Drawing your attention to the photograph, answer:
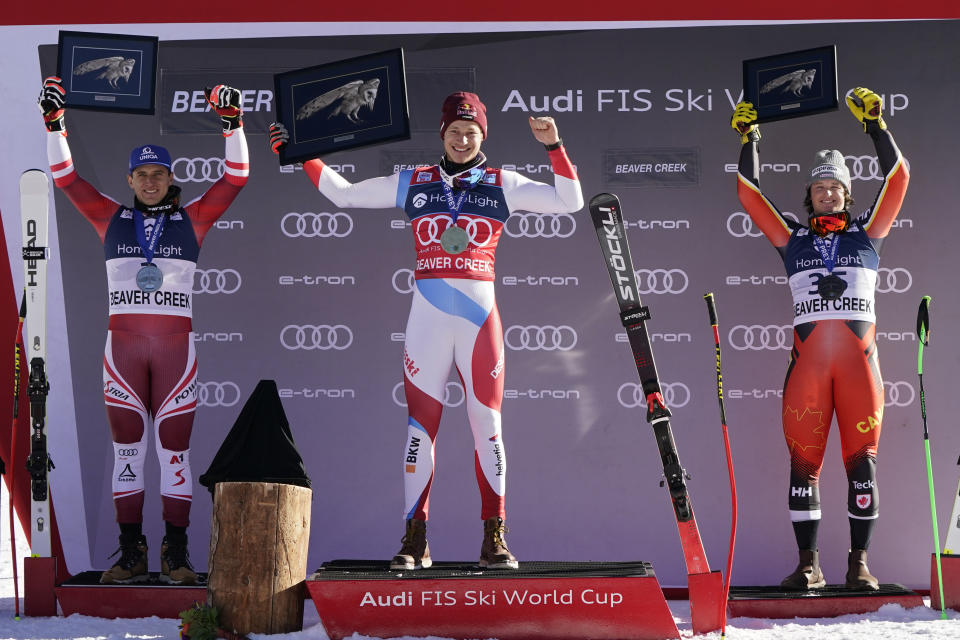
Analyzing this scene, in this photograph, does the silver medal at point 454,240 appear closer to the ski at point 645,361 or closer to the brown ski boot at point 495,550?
the ski at point 645,361

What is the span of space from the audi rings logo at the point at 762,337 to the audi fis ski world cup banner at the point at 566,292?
0.04ft

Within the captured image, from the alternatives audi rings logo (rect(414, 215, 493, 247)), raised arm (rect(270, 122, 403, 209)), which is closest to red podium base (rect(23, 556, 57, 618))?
raised arm (rect(270, 122, 403, 209))

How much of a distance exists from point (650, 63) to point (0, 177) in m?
3.51

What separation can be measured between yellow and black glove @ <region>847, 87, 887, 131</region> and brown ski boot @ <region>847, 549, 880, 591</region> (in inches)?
78.9

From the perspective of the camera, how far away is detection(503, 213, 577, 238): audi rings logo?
207 inches

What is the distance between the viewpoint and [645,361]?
4.10 meters

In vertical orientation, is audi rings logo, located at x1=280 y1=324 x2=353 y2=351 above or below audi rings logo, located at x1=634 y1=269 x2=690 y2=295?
below

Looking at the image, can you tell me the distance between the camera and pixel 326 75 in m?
4.60

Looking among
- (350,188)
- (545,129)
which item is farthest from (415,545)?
(545,129)

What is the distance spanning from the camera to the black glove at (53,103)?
14.7 feet

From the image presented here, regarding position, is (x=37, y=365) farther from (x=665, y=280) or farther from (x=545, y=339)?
(x=665, y=280)

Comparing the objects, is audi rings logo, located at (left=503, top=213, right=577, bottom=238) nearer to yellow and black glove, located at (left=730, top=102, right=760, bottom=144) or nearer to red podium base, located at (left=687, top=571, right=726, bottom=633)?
yellow and black glove, located at (left=730, top=102, right=760, bottom=144)

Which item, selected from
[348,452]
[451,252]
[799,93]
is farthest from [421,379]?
[799,93]

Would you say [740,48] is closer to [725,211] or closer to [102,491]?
[725,211]
